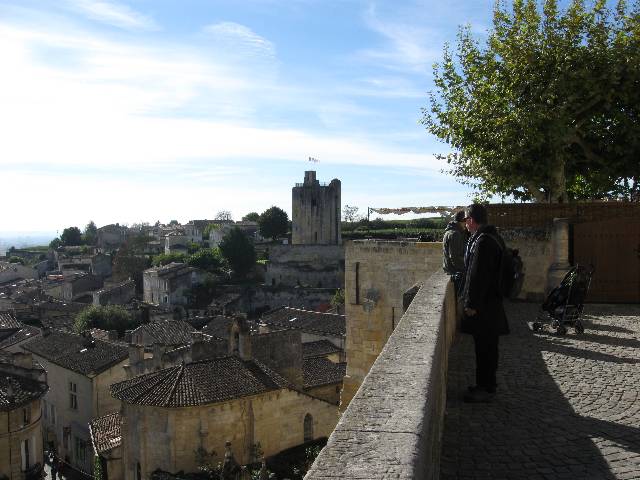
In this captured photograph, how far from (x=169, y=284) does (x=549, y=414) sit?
2832 inches

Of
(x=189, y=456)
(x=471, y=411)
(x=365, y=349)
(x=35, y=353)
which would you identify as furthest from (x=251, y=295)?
(x=471, y=411)

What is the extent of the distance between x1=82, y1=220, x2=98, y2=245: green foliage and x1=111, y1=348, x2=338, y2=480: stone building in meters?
121

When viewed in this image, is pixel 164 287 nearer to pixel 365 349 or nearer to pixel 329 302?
pixel 329 302

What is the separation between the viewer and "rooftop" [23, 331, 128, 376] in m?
35.5

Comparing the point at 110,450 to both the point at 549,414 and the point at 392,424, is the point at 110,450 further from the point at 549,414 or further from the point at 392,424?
the point at 392,424

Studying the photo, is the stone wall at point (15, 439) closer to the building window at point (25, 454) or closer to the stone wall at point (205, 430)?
the building window at point (25, 454)

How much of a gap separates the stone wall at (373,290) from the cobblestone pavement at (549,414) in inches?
174

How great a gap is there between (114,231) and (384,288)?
126 metres

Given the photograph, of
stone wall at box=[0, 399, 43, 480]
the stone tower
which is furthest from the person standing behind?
the stone tower

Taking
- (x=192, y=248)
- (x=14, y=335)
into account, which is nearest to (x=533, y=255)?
(x=14, y=335)

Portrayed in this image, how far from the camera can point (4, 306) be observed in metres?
72.5

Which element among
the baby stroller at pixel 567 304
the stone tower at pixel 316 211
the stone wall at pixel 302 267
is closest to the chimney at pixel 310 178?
the stone tower at pixel 316 211

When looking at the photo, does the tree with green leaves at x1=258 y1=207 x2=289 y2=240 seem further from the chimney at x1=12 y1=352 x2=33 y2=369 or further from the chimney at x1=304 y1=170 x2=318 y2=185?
the chimney at x1=12 y1=352 x2=33 y2=369

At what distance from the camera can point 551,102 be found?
16844mm
